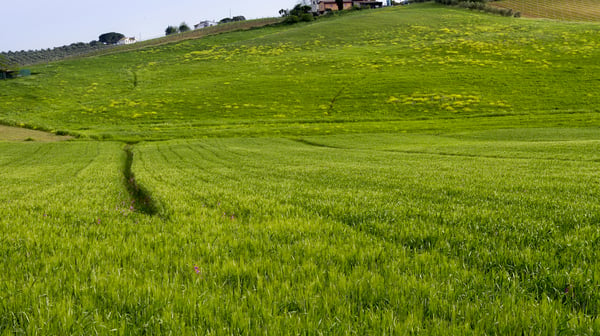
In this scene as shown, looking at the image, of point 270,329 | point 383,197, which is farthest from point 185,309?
point 383,197

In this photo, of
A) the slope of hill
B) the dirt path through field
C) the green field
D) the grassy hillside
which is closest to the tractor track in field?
the green field

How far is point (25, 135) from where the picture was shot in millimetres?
60594

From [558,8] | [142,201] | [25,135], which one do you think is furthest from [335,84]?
[558,8]

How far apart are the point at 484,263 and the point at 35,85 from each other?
121835 millimetres

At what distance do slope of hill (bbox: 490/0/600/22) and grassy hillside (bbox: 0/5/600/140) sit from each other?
2115cm

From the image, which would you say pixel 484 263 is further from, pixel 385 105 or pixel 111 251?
pixel 385 105

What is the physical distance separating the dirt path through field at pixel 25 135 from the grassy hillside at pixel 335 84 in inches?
117

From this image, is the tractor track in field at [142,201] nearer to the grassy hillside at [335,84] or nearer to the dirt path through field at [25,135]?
the grassy hillside at [335,84]

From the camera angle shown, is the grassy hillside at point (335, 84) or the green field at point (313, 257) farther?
the grassy hillside at point (335, 84)

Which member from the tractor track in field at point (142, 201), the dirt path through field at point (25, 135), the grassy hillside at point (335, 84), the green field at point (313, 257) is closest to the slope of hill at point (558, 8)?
the grassy hillside at point (335, 84)

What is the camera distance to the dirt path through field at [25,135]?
188 ft

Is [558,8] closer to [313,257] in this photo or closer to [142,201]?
[142,201]

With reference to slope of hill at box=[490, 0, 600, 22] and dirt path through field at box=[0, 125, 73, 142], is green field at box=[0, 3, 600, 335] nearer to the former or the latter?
dirt path through field at box=[0, 125, 73, 142]

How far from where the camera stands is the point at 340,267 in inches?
196
